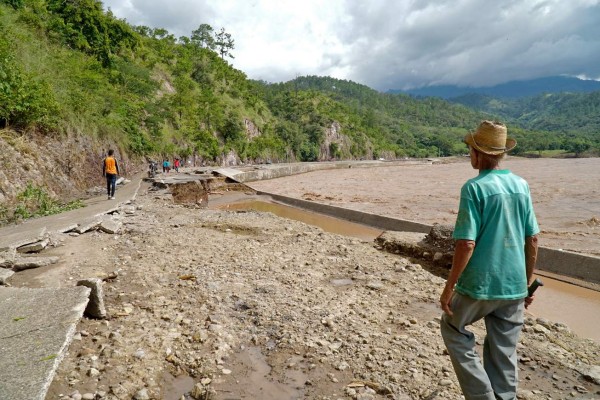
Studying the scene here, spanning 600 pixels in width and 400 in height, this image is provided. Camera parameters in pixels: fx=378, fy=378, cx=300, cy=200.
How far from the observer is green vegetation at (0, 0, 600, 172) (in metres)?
13.6

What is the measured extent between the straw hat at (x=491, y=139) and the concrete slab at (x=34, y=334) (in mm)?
3196

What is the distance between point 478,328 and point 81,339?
4.35m

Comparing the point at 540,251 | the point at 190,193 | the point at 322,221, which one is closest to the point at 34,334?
the point at 540,251

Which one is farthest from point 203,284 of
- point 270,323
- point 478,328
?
point 478,328

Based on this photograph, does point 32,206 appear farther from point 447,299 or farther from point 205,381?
point 447,299

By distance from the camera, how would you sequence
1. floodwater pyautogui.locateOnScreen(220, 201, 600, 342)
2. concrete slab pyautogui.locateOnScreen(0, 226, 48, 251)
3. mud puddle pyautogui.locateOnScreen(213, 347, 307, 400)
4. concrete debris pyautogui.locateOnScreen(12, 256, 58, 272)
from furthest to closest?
concrete slab pyautogui.locateOnScreen(0, 226, 48, 251)
floodwater pyautogui.locateOnScreen(220, 201, 600, 342)
concrete debris pyautogui.locateOnScreen(12, 256, 58, 272)
mud puddle pyautogui.locateOnScreen(213, 347, 307, 400)

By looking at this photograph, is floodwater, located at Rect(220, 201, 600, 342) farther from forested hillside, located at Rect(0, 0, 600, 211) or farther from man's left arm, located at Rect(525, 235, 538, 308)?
forested hillside, located at Rect(0, 0, 600, 211)

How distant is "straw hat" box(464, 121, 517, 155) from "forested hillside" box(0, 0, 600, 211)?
429 inches

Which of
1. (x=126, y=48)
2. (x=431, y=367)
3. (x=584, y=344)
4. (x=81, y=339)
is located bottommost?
(x=584, y=344)

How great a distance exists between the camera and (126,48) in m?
39.6

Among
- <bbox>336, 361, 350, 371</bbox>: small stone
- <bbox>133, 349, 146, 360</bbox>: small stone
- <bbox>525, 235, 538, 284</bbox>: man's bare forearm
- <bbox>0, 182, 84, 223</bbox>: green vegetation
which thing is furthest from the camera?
<bbox>0, 182, 84, 223</bbox>: green vegetation

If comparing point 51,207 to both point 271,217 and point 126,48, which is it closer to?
point 271,217

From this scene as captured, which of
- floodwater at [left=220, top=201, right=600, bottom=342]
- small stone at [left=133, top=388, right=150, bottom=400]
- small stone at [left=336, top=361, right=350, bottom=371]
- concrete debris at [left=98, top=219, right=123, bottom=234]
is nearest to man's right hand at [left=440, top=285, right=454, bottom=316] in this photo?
small stone at [left=336, top=361, right=350, bottom=371]

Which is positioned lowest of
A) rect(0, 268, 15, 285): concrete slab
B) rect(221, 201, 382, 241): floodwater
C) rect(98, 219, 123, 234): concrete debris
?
rect(221, 201, 382, 241): floodwater
